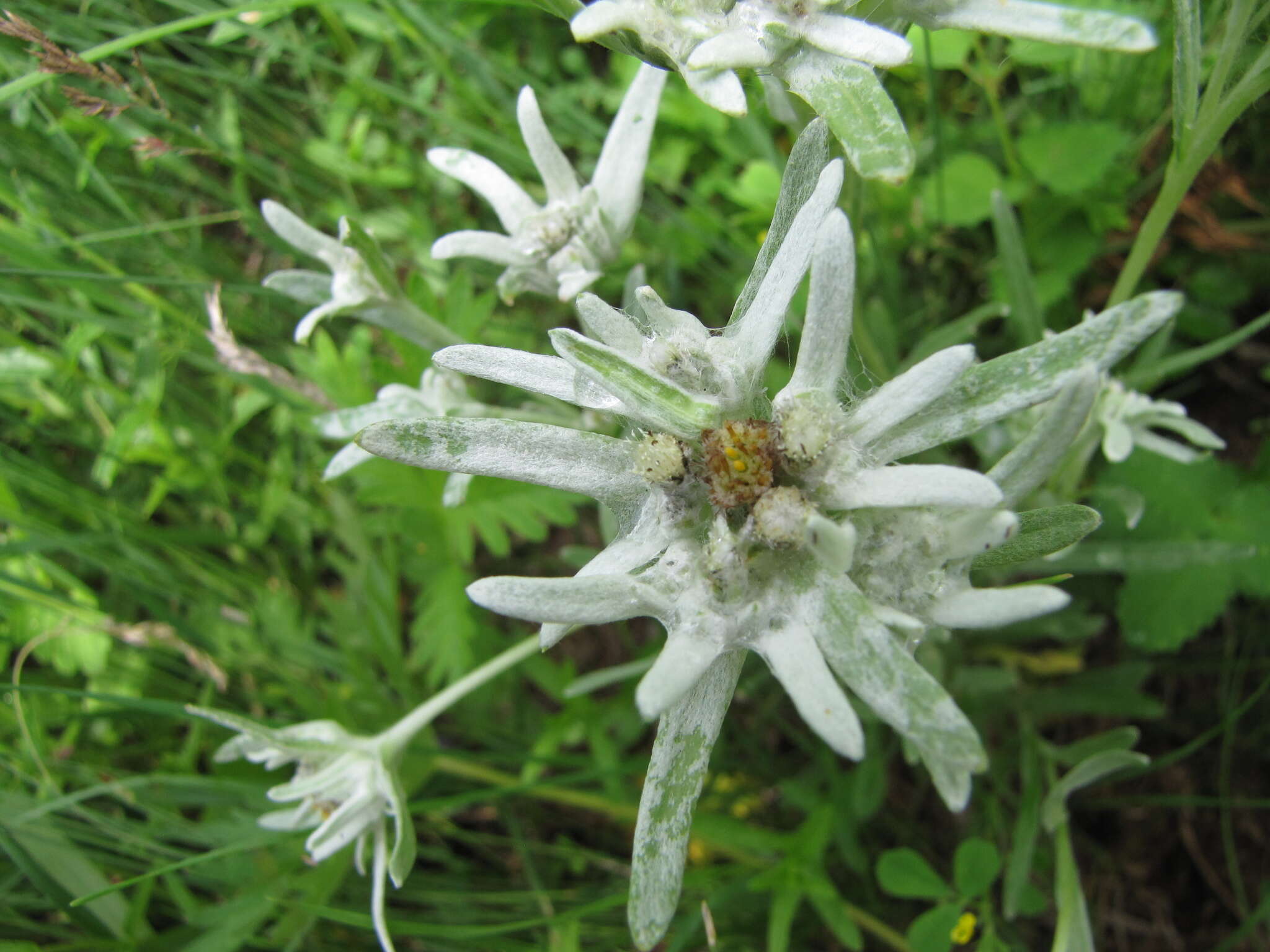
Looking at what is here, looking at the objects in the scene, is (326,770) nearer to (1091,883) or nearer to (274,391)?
(274,391)

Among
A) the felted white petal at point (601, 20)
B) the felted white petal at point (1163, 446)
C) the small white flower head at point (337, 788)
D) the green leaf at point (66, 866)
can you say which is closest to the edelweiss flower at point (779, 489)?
the felted white petal at point (601, 20)

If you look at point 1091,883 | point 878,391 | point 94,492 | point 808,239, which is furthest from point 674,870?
point 94,492

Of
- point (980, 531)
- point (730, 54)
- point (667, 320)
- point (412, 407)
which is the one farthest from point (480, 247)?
point (980, 531)

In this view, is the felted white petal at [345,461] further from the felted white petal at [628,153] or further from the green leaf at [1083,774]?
the green leaf at [1083,774]

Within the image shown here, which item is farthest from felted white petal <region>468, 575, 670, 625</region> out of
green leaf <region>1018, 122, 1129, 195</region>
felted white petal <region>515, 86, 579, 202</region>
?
green leaf <region>1018, 122, 1129, 195</region>

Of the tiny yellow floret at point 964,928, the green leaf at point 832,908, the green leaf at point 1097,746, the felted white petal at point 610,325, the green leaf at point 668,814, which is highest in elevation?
the felted white petal at point 610,325

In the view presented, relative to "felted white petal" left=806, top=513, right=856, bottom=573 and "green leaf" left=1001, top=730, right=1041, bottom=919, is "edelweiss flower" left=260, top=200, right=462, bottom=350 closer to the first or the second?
"felted white petal" left=806, top=513, right=856, bottom=573
